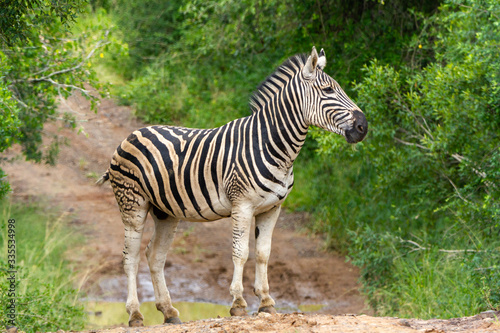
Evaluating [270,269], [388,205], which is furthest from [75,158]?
[388,205]

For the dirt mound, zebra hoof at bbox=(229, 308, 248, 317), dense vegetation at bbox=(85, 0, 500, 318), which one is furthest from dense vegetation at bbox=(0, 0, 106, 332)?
zebra hoof at bbox=(229, 308, 248, 317)

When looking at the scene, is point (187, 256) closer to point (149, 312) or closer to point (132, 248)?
point (149, 312)

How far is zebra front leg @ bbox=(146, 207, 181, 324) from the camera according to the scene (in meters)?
6.21

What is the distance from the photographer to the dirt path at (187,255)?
407 inches

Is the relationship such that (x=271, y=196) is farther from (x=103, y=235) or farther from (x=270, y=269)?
(x=103, y=235)

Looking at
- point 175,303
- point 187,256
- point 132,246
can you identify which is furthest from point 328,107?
point 187,256

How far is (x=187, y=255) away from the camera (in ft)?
37.6

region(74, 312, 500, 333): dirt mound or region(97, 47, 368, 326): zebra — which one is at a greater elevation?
region(97, 47, 368, 326): zebra

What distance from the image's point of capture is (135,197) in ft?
20.3

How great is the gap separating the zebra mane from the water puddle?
4113mm

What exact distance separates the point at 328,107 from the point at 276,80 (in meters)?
0.78

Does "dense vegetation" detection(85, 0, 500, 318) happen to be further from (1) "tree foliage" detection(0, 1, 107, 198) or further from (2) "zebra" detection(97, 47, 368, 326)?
(2) "zebra" detection(97, 47, 368, 326)

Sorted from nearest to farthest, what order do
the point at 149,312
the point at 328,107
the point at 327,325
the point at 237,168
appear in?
1. the point at 327,325
2. the point at 328,107
3. the point at 237,168
4. the point at 149,312

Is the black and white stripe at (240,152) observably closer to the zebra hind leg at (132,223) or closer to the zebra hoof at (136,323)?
the zebra hind leg at (132,223)
